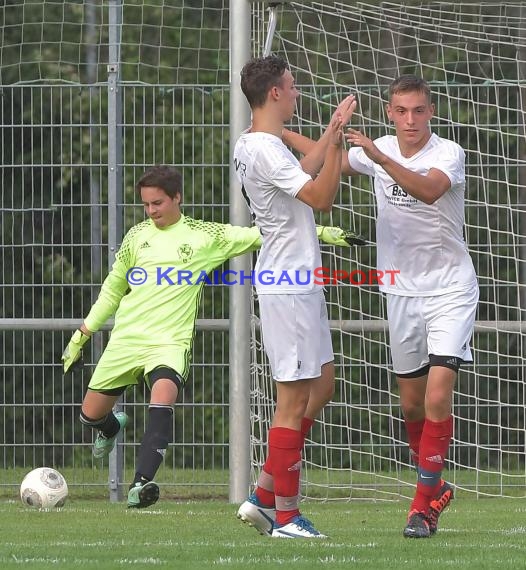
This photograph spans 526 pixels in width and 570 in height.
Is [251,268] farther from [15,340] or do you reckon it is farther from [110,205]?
[15,340]

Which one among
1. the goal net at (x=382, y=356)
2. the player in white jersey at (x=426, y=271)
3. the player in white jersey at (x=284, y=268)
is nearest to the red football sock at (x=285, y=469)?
the player in white jersey at (x=284, y=268)

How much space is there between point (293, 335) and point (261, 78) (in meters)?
1.12

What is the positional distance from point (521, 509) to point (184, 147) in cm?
338

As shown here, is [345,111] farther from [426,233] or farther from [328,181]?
[426,233]

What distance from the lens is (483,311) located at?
36.8ft

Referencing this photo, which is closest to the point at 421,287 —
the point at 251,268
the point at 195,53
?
the point at 251,268

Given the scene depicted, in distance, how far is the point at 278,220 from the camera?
242 inches

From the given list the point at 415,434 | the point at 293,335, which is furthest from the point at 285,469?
the point at 415,434

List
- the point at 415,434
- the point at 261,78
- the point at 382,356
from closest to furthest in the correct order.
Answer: the point at 261,78, the point at 415,434, the point at 382,356

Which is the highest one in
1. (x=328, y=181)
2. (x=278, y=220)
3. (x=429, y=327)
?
(x=328, y=181)

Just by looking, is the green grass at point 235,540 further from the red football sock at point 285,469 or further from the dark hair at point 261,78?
the dark hair at point 261,78

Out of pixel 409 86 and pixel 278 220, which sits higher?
pixel 409 86

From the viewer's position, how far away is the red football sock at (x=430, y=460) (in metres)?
6.21

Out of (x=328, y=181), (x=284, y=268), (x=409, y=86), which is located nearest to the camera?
(x=328, y=181)
